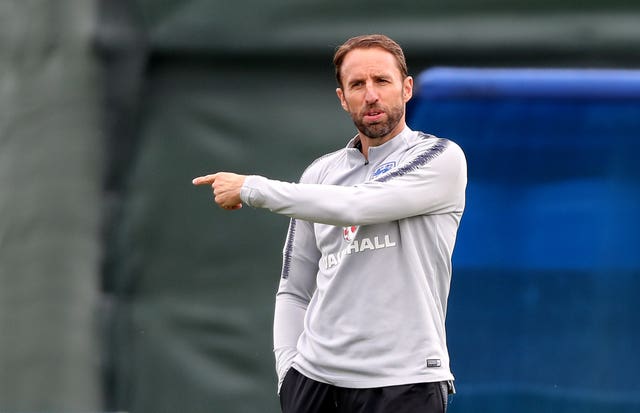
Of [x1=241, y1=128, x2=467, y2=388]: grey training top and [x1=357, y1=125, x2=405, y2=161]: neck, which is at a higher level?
[x1=357, y1=125, x2=405, y2=161]: neck

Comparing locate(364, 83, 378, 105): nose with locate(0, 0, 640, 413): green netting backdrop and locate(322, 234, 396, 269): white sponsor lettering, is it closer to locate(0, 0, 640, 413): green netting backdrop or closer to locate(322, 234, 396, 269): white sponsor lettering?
locate(322, 234, 396, 269): white sponsor lettering

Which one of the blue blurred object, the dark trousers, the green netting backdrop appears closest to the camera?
the dark trousers

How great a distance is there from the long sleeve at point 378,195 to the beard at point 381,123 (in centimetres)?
11

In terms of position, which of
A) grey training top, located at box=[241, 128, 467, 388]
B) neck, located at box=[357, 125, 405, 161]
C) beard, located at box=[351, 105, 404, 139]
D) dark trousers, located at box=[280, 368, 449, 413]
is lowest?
dark trousers, located at box=[280, 368, 449, 413]

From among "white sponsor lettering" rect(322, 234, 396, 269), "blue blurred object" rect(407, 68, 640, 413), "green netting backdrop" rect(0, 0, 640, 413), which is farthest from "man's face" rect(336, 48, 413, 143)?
"green netting backdrop" rect(0, 0, 640, 413)

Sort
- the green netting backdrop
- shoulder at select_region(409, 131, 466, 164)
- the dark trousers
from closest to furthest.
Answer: the dark trousers → shoulder at select_region(409, 131, 466, 164) → the green netting backdrop

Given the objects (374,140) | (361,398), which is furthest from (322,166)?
(361,398)

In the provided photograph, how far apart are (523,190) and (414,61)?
0.64m

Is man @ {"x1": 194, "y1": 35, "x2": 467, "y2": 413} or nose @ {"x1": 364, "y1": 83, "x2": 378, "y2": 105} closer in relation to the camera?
man @ {"x1": 194, "y1": 35, "x2": 467, "y2": 413}

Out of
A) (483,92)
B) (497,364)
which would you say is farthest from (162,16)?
(497,364)

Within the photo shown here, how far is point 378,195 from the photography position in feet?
8.40

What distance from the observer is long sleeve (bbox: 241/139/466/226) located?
2.55 metres

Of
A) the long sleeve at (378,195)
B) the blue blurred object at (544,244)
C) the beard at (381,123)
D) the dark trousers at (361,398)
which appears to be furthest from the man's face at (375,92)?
the blue blurred object at (544,244)

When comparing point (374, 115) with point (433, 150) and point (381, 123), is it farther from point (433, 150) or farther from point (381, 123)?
point (433, 150)
